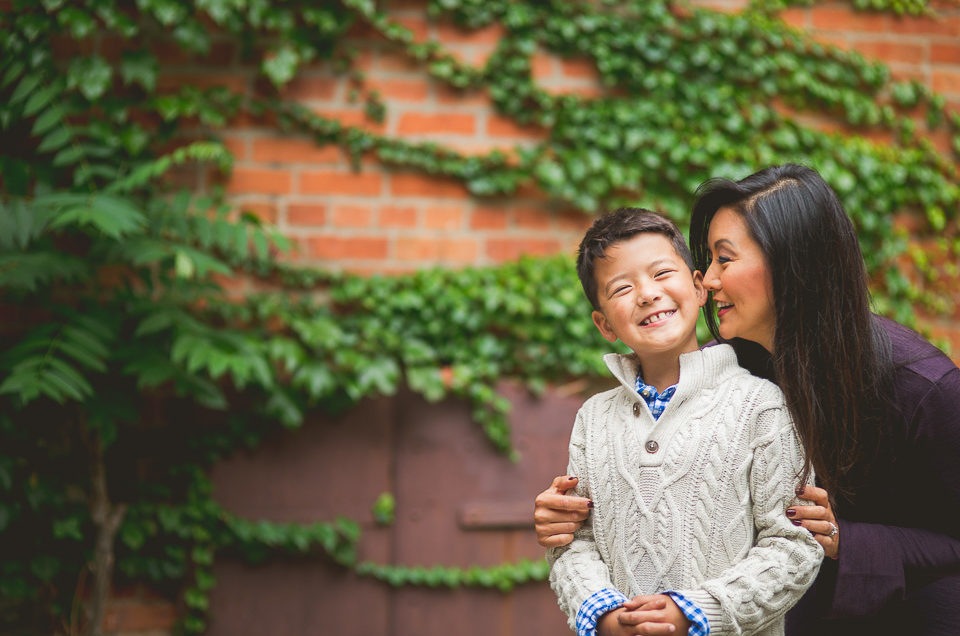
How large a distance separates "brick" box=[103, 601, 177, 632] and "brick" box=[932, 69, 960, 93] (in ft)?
12.1

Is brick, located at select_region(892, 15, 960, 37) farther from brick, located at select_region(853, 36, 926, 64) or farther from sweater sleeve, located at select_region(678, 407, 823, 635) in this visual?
sweater sleeve, located at select_region(678, 407, 823, 635)

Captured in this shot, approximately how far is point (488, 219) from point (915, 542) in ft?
6.44

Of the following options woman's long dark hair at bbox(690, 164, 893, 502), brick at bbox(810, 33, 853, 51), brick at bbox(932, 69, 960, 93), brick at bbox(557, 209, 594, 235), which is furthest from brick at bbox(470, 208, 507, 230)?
brick at bbox(932, 69, 960, 93)

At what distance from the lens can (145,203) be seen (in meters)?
2.74

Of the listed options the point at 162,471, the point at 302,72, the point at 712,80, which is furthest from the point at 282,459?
the point at 712,80

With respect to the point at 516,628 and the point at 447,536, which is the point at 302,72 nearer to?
the point at 447,536

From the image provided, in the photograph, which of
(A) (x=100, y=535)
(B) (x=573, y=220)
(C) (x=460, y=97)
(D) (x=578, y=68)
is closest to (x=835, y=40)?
(D) (x=578, y=68)

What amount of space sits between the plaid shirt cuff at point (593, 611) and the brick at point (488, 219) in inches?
76.5

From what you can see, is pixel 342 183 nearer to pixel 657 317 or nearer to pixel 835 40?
pixel 657 317

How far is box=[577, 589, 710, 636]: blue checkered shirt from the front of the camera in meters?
1.26

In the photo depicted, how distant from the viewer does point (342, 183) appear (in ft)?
9.91

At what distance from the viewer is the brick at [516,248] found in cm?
308

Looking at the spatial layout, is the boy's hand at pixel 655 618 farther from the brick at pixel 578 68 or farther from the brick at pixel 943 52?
the brick at pixel 943 52

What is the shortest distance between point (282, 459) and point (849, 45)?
2.84m
